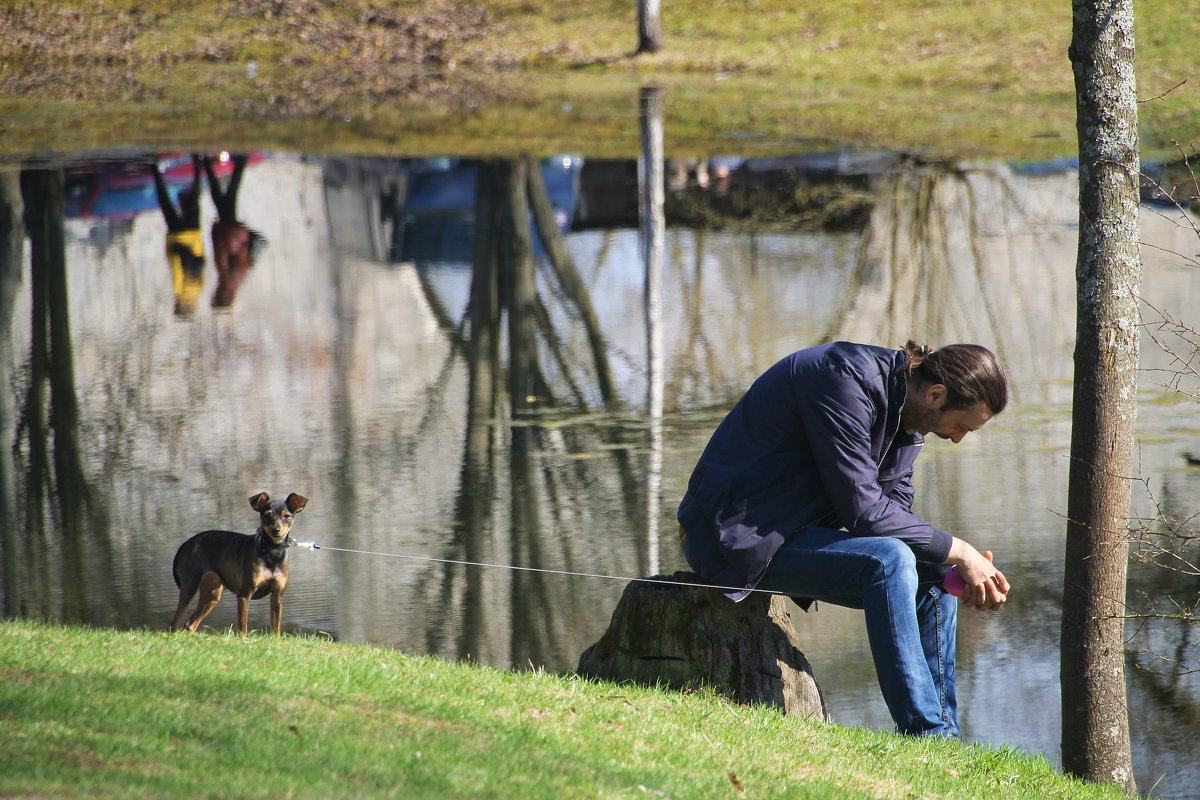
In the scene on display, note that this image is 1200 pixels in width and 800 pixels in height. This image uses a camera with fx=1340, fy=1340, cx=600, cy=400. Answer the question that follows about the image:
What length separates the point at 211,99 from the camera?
968 inches

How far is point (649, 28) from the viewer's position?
27.7 m

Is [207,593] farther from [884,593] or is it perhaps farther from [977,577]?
[977,577]

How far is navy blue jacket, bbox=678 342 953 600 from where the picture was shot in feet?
14.8

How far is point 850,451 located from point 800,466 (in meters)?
0.21

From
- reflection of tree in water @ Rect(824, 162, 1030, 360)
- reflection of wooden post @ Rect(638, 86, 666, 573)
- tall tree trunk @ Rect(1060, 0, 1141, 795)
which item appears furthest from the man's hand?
reflection of tree in water @ Rect(824, 162, 1030, 360)

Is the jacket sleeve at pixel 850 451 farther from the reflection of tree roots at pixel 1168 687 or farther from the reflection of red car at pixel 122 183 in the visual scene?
the reflection of red car at pixel 122 183

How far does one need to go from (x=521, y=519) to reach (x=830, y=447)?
326 cm

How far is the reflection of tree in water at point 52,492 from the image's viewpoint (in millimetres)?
6492

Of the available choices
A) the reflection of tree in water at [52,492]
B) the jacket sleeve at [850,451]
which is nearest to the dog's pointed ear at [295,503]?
the reflection of tree in water at [52,492]

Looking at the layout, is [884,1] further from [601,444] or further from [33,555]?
[33,555]

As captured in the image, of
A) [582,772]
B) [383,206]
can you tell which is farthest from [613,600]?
[383,206]

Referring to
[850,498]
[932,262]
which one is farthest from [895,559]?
[932,262]

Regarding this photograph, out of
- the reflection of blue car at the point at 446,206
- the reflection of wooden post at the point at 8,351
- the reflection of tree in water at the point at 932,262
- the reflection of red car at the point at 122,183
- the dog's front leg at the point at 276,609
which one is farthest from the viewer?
the reflection of red car at the point at 122,183

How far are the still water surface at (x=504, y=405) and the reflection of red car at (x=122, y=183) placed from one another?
6 centimetres
